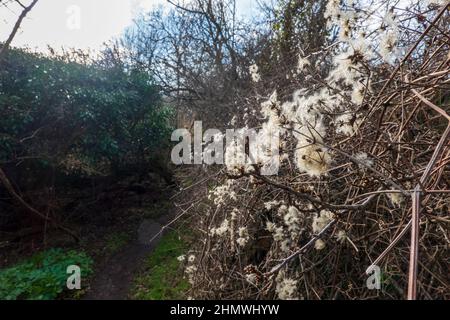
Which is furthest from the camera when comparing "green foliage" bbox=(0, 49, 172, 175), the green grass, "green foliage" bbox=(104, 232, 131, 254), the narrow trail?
"green foliage" bbox=(104, 232, 131, 254)

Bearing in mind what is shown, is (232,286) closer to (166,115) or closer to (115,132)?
(115,132)

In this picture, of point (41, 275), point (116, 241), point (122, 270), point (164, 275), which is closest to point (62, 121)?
point (116, 241)

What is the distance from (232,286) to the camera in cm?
249

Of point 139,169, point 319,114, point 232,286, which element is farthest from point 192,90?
point 319,114

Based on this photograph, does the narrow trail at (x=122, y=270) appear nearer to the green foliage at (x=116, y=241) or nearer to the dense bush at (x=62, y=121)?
the green foliage at (x=116, y=241)

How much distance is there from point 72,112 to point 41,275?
8.46ft

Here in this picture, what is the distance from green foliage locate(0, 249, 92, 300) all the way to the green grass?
2.73 ft

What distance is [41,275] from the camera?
12.2 feet

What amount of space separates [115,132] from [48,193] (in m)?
1.56

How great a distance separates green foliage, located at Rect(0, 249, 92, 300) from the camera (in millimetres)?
3459

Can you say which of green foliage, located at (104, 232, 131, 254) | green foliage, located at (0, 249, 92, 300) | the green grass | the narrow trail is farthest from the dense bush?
the green grass

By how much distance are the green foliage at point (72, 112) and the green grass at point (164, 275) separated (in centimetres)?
211

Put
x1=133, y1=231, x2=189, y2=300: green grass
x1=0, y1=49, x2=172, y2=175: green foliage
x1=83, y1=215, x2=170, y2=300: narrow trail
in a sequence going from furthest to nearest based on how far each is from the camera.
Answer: x1=0, y1=49, x2=172, y2=175: green foliage, x1=83, y1=215, x2=170, y2=300: narrow trail, x1=133, y1=231, x2=189, y2=300: green grass

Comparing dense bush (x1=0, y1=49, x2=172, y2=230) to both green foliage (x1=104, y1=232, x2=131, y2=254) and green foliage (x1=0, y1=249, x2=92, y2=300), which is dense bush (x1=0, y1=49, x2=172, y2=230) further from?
green foliage (x1=104, y1=232, x2=131, y2=254)
